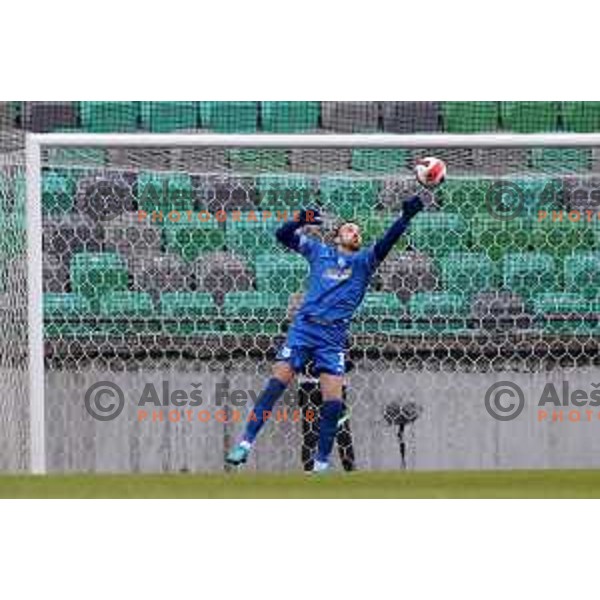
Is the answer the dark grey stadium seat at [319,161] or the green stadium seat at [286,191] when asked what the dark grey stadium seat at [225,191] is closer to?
the green stadium seat at [286,191]

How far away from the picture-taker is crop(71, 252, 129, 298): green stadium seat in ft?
28.8

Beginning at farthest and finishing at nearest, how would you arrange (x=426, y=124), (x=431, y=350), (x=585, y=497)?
1. (x=426, y=124)
2. (x=431, y=350)
3. (x=585, y=497)

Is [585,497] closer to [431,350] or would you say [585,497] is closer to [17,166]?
[431,350]

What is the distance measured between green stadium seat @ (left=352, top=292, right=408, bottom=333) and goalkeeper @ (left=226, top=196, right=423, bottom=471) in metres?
1.21

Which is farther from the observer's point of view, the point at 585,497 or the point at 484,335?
the point at 484,335

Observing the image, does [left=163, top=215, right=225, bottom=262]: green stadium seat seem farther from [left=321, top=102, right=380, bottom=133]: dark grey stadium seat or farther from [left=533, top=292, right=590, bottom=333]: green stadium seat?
[left=321, top=102, right=380, bottom=133]: dark grey stadium seat

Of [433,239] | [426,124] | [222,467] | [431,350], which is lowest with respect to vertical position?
[222,467]

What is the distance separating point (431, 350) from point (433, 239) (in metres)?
0.92

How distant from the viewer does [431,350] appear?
8.53m

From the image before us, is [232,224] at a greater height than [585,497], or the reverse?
[232,224]

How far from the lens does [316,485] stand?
627cm

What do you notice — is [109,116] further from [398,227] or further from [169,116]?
[398,227]

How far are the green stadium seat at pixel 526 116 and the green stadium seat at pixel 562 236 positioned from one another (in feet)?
7.18

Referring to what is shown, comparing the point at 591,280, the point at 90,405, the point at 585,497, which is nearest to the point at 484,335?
the point at 591,280
